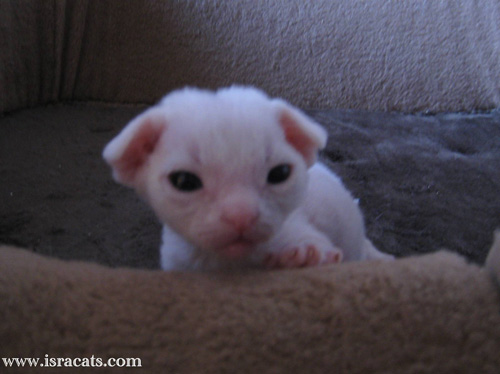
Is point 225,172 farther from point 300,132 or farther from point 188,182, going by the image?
point 300,132

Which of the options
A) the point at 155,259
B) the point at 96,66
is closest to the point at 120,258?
the point at 155,259

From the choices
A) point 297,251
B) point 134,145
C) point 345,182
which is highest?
point 134,145

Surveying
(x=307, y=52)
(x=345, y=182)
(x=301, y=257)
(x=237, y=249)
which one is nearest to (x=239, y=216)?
(x=237, y=249)

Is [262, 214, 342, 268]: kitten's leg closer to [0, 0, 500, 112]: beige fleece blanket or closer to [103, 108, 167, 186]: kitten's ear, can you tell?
[103, 108, 167, 186]: kitten's ear

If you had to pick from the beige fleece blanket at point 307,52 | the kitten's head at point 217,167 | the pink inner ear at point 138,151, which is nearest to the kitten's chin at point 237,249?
the kitten's head at point 217,167

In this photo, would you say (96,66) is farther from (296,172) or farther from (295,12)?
(296,172)

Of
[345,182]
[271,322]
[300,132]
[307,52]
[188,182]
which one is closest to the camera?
[271,322]
